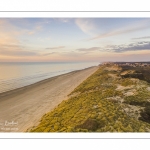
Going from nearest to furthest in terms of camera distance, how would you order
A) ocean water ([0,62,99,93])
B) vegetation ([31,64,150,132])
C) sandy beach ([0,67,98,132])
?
A: vegetation ([31,64,150,132]) → sandy beach ([0,67,98,132]) → ocean water ([0,62,99,93])

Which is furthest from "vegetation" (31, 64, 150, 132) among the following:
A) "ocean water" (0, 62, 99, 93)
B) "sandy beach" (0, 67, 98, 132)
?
"ocean water" (0, 62, 99, 93)

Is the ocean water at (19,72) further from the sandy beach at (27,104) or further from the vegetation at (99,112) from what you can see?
the vegetation at (99,112)

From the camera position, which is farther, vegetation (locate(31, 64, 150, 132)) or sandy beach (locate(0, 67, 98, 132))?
sandy beach (locate(0, 67, 98, 132))

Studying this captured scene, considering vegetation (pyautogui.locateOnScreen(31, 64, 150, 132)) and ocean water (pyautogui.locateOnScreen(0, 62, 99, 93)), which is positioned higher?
ocean water (pyautogui.locateOnScreen(0, 62, 99, 93))

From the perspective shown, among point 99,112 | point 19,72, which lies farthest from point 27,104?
point 99,112

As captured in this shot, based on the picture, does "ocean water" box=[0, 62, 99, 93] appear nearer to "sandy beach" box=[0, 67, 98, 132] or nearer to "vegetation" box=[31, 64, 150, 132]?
"sandy beach" box=[0, 67, 98, 132]

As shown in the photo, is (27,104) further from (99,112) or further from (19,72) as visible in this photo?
(99,112)
